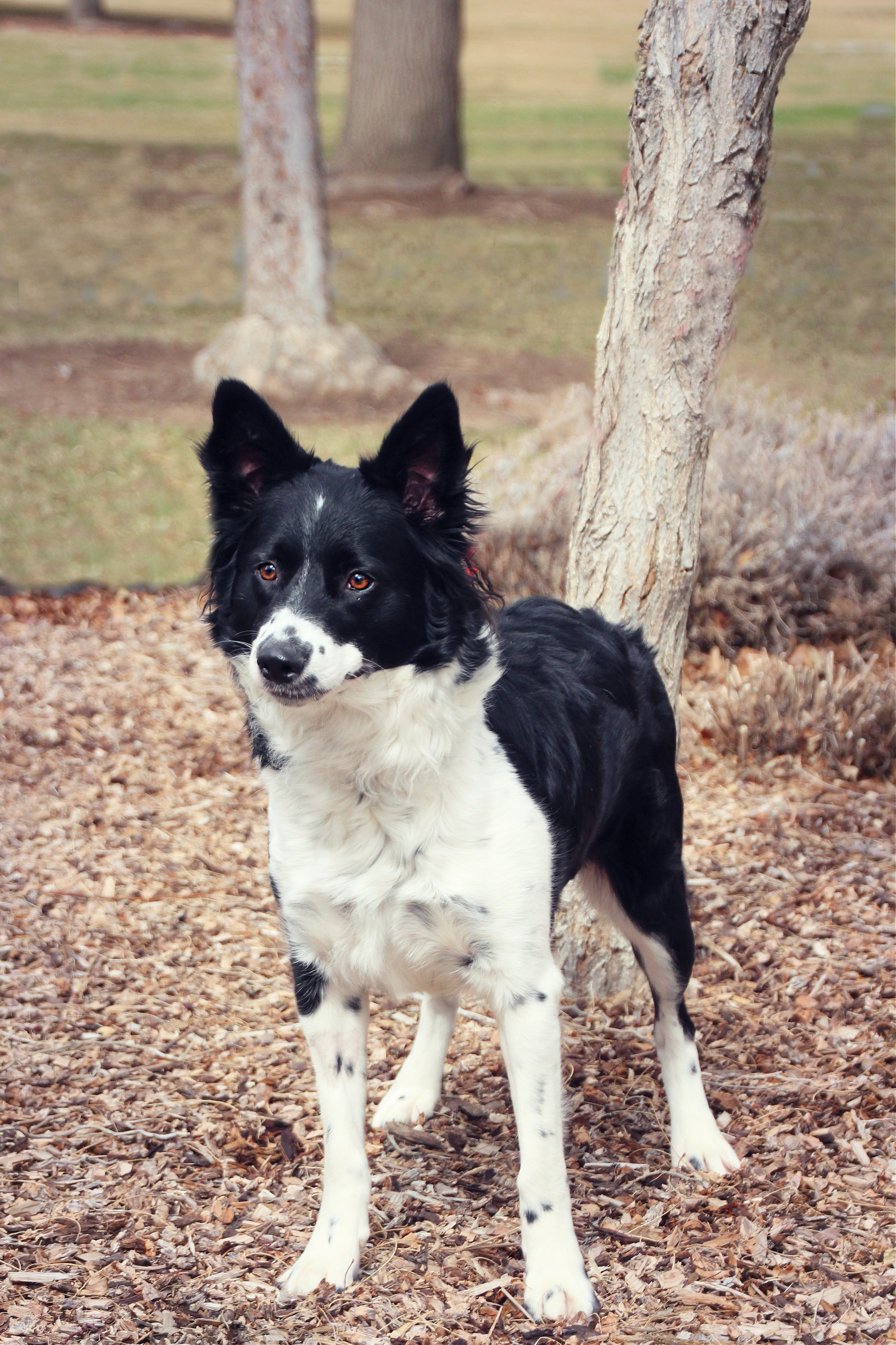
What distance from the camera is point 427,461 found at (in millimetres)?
3125

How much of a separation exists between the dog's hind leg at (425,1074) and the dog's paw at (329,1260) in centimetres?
63

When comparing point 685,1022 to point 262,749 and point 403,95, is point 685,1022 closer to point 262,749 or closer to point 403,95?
point 262,749

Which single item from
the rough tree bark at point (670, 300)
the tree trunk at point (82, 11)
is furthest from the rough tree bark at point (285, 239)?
the tree trunk at point (82, 11)

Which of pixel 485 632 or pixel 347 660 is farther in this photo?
pixel 485 632

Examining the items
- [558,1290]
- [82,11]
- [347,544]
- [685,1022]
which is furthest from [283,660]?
[82,11]

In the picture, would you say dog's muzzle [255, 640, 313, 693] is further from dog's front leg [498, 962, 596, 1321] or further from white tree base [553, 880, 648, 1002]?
white tree base [553, 880, 648, 1002]

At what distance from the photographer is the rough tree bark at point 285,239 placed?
10867 mm

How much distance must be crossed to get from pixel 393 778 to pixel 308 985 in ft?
2.01

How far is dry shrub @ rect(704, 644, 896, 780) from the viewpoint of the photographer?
5.83 m

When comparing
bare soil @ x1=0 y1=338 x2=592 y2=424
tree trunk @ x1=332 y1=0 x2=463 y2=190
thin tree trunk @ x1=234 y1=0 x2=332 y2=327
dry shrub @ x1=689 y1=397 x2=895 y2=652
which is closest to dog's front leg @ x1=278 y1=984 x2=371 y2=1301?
dry shrub @ x1=689 y1=397 x2=895 y2=652

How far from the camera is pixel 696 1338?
301 centimetres

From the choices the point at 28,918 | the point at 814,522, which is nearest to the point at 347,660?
the point at 28,918

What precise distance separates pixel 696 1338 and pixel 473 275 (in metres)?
14.9

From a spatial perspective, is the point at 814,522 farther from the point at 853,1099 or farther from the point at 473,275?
the point at 473,275
